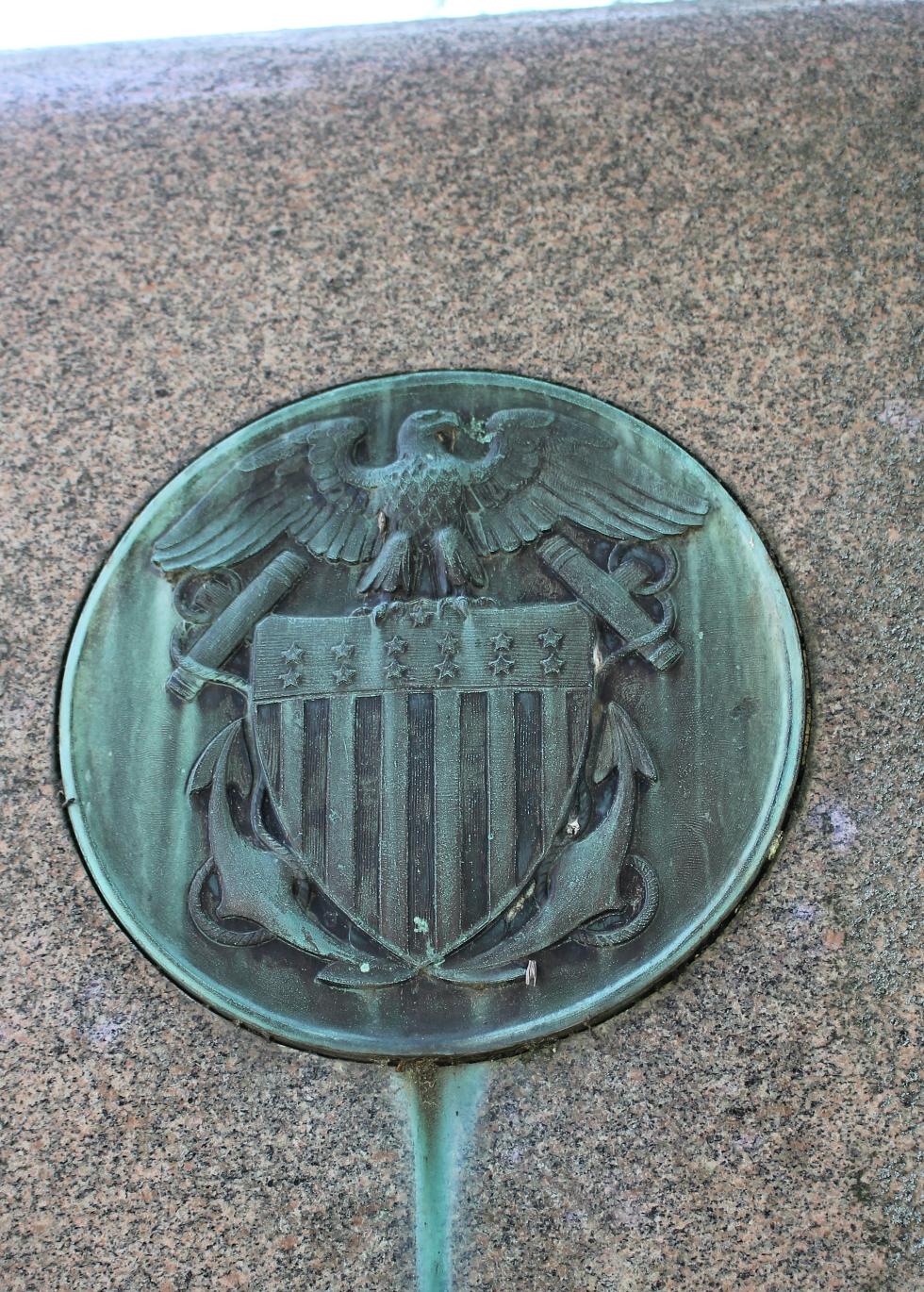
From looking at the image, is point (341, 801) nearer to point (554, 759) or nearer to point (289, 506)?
point (554, 759)

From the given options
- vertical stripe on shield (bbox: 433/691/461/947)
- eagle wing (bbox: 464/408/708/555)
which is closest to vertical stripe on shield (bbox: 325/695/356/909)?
vertical stripe on shield (bbox: 433/691/461/947)

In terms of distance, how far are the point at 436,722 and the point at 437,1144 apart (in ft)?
2.10

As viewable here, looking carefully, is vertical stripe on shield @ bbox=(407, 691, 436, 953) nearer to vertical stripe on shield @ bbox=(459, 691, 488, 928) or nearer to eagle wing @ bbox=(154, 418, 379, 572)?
vertical stripe on shield @ bbox=(459, 691, 488, 928)

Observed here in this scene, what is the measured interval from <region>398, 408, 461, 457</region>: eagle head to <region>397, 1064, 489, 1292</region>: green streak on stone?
103 centimetres

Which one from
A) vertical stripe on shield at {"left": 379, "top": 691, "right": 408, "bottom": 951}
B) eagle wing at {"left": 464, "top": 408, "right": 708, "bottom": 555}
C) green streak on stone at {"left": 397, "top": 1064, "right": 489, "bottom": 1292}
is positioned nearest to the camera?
green streak on stone at {"left": 397, "top": 1064, "right": 489, "bottom": 1292}

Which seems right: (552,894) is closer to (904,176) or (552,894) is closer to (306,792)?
(306,792)

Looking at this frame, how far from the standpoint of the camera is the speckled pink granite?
5.94 feet

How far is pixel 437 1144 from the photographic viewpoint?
6.06 feet

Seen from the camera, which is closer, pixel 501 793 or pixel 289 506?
pixel 501 793

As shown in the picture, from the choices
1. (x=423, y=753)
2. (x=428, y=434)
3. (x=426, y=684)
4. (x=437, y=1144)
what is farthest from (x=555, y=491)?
(x=437, y=1144)

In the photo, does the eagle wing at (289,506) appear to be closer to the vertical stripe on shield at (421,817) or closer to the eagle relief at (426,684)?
the eagle relief at (426,684)

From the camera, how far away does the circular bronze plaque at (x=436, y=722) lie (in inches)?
74.7

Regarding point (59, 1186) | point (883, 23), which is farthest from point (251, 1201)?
point (883, 23)

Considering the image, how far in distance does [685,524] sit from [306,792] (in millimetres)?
791
